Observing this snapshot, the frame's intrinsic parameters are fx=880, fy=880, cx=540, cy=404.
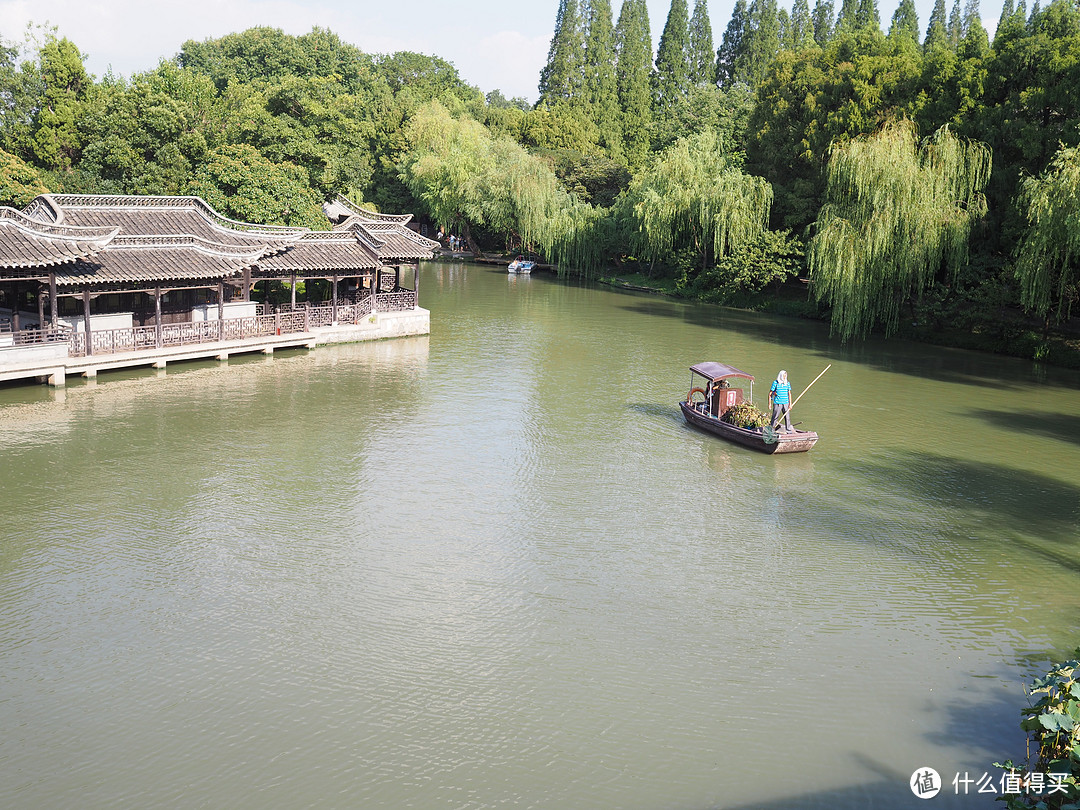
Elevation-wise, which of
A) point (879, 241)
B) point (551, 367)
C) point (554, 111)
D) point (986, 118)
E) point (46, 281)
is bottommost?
point (551, 367)

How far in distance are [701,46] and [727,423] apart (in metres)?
76.0

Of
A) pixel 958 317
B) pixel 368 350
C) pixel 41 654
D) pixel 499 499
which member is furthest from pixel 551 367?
pixel 41 654

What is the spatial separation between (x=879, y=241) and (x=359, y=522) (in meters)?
21.4

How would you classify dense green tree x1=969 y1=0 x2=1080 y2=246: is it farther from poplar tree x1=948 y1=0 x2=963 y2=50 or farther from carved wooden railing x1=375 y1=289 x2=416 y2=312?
poplar tree x1=948 y1=0 x2=963 y2=50

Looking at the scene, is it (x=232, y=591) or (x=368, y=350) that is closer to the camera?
(x=232, y=591)

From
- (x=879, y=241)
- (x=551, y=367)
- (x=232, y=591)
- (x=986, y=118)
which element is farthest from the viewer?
(x=986, y=118)

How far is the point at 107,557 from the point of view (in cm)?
1146

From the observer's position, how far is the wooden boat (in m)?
16.6

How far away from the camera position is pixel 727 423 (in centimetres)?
1759

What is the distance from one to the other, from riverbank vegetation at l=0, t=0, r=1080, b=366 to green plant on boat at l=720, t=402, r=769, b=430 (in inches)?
436

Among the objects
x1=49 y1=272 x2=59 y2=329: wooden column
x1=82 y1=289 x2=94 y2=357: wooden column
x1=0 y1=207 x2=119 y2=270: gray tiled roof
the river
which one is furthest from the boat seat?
x1=49 y1=272 x2=59 y2=329: wooden column

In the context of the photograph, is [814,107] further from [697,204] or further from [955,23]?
[955,23]

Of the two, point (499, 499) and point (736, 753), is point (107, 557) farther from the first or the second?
point (736, 753)

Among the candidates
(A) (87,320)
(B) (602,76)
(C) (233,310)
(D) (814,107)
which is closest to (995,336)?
(D) (814,107)
